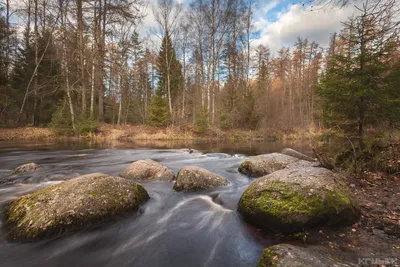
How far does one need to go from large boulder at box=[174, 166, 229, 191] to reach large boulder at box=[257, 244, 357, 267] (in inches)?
111

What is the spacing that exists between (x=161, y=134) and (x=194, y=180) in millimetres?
15009

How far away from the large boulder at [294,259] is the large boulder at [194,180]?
2.82 m

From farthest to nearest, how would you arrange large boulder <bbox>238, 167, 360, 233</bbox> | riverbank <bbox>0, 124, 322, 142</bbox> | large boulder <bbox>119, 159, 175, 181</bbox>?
1. riverbank <bbox>0, 124, 322, 142</bbox>
2. large boulder <bbox>119, 159, 175, 181</bbox>
3. large boulder <bbox>238, 167, 360, 233</bbox>

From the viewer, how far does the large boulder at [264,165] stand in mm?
6262

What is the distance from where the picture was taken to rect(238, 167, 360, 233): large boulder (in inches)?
114

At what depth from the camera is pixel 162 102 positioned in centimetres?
2206

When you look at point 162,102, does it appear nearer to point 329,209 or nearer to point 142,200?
point 142,200

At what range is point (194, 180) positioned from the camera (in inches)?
196

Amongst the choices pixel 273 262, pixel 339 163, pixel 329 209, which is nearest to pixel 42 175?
pixel 273 262

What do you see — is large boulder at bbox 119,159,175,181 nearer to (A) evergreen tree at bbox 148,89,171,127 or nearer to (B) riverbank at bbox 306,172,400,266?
(B) riverbank at bbox 306,172,400,266

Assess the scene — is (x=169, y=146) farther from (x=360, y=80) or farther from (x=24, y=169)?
(x=360, y=80)

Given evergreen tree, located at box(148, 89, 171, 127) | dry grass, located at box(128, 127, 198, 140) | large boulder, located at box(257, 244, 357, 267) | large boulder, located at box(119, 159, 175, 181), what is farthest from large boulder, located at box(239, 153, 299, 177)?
evergreen tree, located at box(148, 89, 171, 127)

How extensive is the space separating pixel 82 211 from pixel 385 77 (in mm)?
7025

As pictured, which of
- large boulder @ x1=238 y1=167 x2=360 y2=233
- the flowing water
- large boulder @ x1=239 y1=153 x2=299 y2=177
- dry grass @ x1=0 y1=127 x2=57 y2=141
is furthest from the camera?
dry grass @ x1=0 y1=127 x2=57 y2=141
